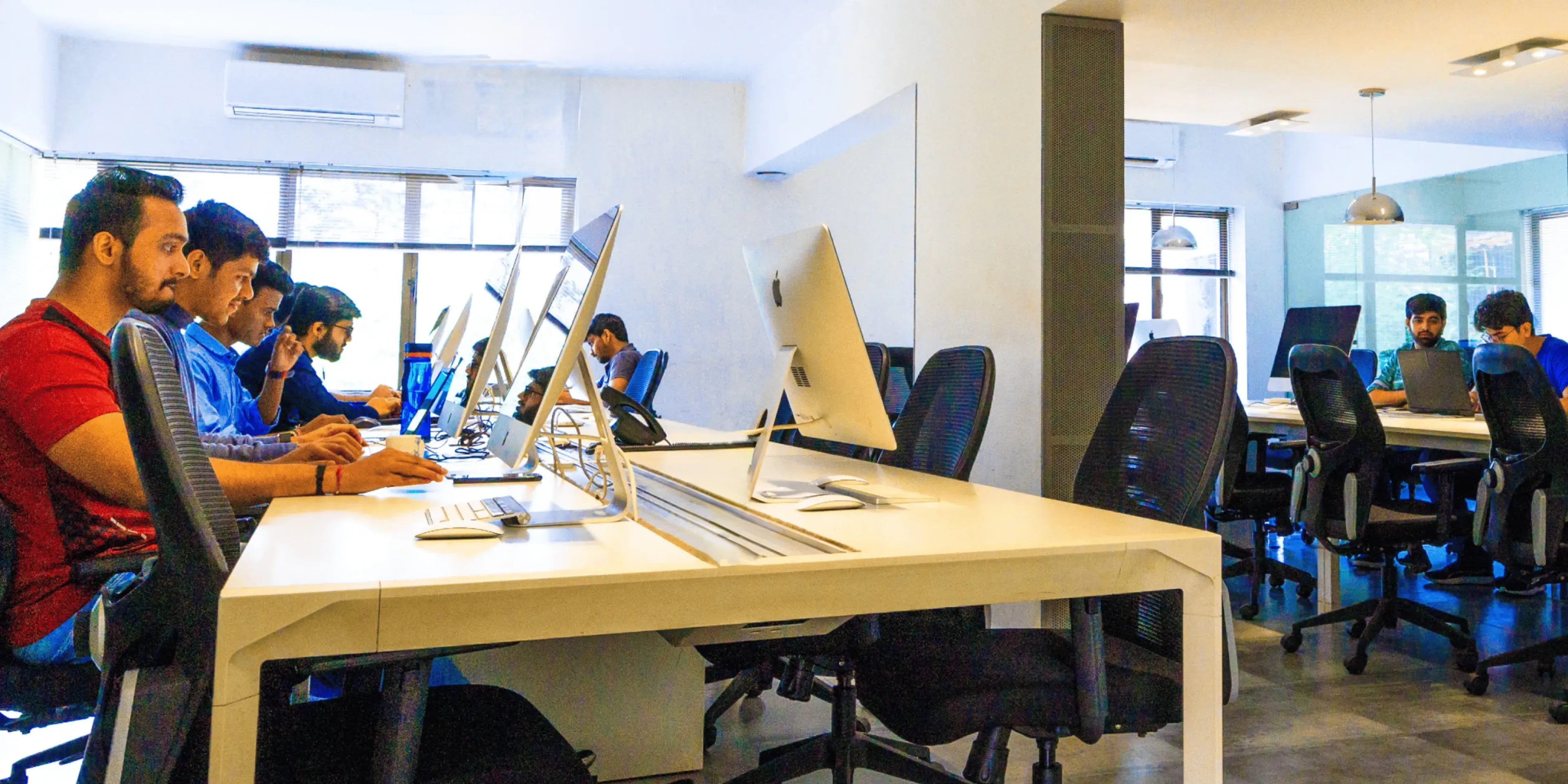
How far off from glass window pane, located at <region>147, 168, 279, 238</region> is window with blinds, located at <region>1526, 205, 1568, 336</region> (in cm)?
887

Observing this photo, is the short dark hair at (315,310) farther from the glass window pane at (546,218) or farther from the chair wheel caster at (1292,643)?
the chair wheel caster at (1292,643)

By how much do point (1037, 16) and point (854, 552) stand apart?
316cm

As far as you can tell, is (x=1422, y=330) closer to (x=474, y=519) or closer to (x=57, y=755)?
(x=474, y=519)

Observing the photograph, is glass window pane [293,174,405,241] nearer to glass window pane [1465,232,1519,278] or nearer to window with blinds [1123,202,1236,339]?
window with blinds [1123,202,1236,339]

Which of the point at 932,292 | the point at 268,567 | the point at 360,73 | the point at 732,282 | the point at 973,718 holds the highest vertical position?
the point at 360,73

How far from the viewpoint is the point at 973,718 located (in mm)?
1530

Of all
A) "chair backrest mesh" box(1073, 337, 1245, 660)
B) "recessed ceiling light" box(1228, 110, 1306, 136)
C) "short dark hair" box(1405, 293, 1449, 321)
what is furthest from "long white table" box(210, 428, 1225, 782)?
"recessed ceiling light" box(1228, 110, 1306, 136)

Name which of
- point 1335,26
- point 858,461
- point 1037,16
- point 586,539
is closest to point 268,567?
point 586,539

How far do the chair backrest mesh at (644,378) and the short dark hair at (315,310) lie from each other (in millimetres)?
1302

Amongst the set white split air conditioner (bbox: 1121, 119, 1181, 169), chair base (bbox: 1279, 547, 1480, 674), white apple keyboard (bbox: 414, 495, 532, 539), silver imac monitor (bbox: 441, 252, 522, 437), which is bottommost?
chair base (bbox: 1279, 547, 1480, 674)

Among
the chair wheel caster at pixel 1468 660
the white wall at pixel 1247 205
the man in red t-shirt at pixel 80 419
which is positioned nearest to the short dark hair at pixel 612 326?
the man in red t-shirt at pixel 80 419

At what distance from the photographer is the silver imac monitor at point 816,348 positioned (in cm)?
185

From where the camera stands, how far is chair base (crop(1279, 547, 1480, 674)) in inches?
131

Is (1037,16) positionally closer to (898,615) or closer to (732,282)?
(898,615)
